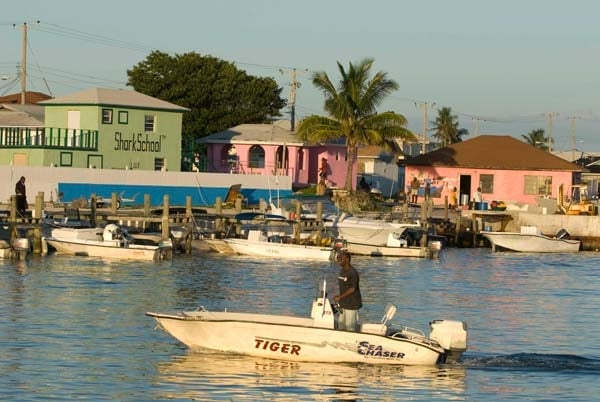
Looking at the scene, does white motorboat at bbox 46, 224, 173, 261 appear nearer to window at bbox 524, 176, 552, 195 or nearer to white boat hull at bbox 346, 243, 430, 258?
white boat hull at bbox 346, 243, 430, 258

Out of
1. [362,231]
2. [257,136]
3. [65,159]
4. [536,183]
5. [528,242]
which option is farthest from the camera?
[257,136]

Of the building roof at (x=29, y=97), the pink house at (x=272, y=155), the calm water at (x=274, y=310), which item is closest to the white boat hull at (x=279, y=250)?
the calm water at (x=274, y=310)

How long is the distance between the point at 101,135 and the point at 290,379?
5654 cm

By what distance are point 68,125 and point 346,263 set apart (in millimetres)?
56746

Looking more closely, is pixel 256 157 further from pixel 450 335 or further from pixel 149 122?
pixel 450 335

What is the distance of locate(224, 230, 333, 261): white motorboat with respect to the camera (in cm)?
5812

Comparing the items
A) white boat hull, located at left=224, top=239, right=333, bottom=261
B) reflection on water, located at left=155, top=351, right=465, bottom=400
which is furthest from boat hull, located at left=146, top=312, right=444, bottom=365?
white boat hull, located at left=224, top=239, right=333, bottom=261

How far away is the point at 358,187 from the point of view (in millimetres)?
96875

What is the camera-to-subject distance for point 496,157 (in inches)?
3708

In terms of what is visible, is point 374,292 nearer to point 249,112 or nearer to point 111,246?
point 111,246

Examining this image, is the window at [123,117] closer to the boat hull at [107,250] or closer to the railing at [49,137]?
the railing at [49,137]

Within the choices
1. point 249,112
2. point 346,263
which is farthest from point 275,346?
point 249,112

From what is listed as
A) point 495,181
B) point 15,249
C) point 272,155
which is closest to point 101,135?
point 272,155

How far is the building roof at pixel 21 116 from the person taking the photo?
83.7 meters
